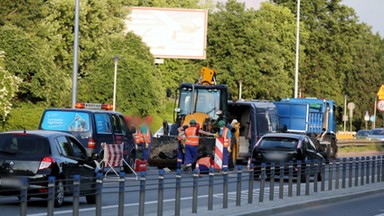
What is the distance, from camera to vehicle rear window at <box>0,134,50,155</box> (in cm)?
1964

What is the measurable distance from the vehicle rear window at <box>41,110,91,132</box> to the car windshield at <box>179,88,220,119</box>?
33.3 ft

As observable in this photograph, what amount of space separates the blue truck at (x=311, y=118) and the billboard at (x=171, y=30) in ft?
89.6

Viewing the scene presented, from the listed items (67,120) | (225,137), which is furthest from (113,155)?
(225,137)

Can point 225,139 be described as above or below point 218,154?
above

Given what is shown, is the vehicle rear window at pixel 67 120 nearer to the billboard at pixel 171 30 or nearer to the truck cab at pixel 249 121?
the truck cab at pixel 249 121

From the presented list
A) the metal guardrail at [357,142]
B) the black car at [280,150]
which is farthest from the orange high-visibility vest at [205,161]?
the metal guardrail at [357,142]

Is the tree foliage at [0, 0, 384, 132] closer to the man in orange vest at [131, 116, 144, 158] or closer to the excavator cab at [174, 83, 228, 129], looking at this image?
the excavator cab at [174, 83, 228, 129]

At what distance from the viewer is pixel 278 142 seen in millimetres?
32969

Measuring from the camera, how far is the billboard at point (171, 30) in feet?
262

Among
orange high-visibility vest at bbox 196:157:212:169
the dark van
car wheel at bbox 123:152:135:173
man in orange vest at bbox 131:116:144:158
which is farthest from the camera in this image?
man in orange vest at bbox 131:116:144:158

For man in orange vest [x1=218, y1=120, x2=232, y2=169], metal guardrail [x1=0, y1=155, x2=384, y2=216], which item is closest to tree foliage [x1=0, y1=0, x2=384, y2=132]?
man in orange vest [x1=218, y1=120, x2=232, y2=169]

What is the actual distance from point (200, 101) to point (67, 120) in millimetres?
10818

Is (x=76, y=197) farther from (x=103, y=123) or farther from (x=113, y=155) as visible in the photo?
(x=103, y=123)

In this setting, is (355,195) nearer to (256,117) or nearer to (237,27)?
(256,117)
